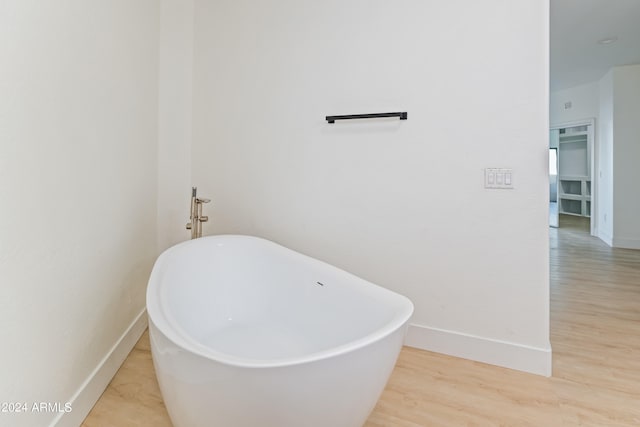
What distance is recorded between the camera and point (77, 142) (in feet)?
4.39

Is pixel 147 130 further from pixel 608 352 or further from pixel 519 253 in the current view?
pixel 608 352

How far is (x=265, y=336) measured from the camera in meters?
1.76

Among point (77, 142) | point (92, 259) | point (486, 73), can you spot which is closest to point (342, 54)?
point (486, 73)

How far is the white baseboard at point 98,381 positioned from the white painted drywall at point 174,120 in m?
0.69

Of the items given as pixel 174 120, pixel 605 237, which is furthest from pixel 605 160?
pixel 174 120

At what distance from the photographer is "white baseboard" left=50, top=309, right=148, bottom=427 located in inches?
50.3

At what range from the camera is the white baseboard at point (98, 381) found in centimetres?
128

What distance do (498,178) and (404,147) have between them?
0.54 metres

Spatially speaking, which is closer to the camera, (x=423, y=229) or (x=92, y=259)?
(x=92, y=259)

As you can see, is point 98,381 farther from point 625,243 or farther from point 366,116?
point 625,243

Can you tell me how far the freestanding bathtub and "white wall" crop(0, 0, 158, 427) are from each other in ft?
1.05

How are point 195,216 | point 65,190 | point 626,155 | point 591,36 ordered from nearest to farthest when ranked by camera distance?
point 65,190, point 195,216, point 591,36, point 626,155

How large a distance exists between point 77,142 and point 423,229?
1.76 m

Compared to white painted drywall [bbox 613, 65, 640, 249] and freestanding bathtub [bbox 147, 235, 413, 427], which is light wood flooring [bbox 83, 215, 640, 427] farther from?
white painted drywall [bbox 613, 65, 640, 249]
